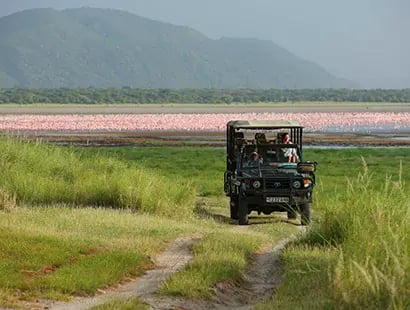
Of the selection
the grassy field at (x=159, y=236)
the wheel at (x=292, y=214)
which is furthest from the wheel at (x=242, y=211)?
the wheel at (x=292, y=214)

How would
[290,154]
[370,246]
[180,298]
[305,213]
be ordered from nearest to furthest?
1. [370,246]
2. [180,298]
3. [305,213]
4. [290,154]

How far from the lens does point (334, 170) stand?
47.3m

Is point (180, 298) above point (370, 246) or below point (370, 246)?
below

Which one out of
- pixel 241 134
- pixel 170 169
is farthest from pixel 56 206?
pixel 170 169

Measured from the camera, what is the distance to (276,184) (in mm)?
26266

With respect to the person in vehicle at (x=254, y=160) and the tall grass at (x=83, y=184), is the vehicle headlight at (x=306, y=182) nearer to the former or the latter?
the person in vehicle at (x=254, y=160)

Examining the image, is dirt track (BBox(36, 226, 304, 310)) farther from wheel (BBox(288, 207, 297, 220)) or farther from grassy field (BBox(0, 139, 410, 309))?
wheel (BBox(288, 207, 297, 220))

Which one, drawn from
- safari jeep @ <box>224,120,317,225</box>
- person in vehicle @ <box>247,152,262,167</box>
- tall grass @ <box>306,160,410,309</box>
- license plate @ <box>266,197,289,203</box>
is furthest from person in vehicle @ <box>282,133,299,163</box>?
tall grass @ <box>306,160,410,309</box>

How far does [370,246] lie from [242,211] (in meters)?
12.1

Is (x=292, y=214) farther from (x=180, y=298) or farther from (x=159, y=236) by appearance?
(x=180, y=298)

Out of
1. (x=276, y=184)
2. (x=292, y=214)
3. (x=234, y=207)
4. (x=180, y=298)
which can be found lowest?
(x=292, y=214)

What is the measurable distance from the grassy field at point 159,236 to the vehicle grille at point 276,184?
102cm

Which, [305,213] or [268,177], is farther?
[305,213]

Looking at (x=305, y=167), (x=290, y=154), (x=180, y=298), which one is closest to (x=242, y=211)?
(x=305, y=167)
